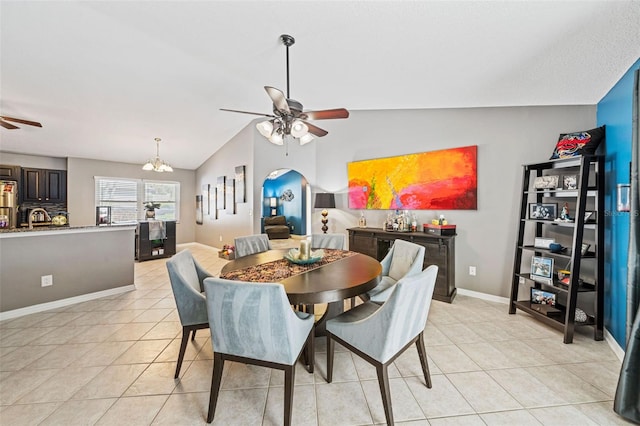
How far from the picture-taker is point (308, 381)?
6.12 feet

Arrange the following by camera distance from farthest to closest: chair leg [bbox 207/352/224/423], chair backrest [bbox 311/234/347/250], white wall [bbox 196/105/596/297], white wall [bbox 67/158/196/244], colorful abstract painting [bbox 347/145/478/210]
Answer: white wall [bbox 67/158/196/244], colorful abstract painting [bbox 347/145/478/210], chair backrest [bbox 311/234/347/250], white wall [bbox 196/105/596/297], chair leg [bbox 207/352/224/423]

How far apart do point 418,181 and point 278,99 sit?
2685 mm

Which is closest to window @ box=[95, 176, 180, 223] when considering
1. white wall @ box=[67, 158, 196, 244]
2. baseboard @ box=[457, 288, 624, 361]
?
white wall @ box=[67, 158, 196, 244]

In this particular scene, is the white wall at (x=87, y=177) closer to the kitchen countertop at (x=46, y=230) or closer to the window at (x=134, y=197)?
the window at (x=134, y=197)

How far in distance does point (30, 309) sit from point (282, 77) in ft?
13.0

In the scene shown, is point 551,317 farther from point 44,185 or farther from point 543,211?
point 44,185

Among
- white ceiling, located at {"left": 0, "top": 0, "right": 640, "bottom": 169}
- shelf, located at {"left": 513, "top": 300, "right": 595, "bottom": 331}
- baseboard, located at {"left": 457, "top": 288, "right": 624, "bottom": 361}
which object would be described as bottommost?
baseboard, located at {"left": 457, "top": 288, "right": 624, "bottom": 361}

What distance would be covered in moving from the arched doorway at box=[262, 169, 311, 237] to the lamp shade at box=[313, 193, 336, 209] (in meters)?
3.44

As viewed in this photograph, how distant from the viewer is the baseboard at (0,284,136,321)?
290 cm

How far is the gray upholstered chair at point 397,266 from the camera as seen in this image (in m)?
2.21

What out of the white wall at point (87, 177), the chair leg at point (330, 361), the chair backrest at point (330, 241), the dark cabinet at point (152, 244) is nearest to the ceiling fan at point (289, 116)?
the chair backrest at point (330, 241)

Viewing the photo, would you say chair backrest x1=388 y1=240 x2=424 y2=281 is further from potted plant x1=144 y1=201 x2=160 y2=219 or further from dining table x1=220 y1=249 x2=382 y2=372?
potted plant x1=144 y1=201 x2=160 y2=219

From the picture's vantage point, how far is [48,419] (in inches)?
60.3

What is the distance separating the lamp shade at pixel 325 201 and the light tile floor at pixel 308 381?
2596 millimetres
